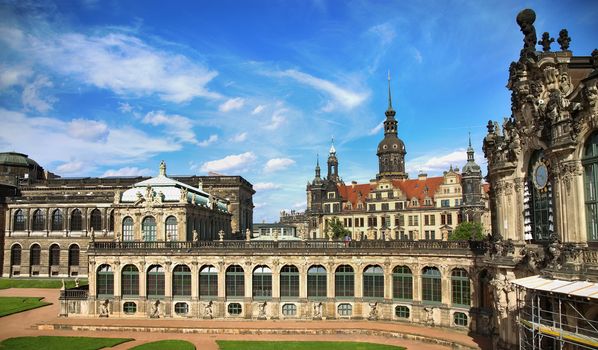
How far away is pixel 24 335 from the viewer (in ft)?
134

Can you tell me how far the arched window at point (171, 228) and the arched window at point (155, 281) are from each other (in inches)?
218

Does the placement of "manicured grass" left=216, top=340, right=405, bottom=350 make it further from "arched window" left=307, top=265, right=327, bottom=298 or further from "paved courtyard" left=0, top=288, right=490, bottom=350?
"arched window" left=307, top=265, right=327, bottom=298

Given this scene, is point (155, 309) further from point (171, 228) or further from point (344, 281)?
point (344, 281)

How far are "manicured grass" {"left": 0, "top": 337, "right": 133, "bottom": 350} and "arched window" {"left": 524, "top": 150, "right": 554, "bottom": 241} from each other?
30.9m

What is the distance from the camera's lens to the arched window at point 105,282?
163ft

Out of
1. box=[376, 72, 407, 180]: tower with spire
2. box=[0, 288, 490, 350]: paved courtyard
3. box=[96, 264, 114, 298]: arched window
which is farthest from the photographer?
box=[376, 72, 407, 180]: tower with spire

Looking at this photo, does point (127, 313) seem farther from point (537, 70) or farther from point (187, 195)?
point (537, 70)

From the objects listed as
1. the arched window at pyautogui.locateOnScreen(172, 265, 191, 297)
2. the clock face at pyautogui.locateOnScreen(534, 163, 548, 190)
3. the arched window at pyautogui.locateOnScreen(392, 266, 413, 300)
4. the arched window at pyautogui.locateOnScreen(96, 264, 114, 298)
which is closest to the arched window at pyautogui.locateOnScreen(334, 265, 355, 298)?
the arched window at pyautogui.locateOnScreen(392, 266, 413, 300)

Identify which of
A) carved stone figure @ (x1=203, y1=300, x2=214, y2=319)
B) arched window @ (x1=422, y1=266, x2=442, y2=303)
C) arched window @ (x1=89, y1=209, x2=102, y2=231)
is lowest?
carved stone figure @ (x1=203, y1=300, x2=214, y2=319)

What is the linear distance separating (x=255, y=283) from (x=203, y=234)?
15.8 meters

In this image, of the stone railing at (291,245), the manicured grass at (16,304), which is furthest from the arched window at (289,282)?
the manicured grass at (16,304)

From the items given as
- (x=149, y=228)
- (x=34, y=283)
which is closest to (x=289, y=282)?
(x=149, y=228)

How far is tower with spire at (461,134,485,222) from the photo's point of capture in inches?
3538

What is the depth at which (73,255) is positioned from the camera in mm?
76062
